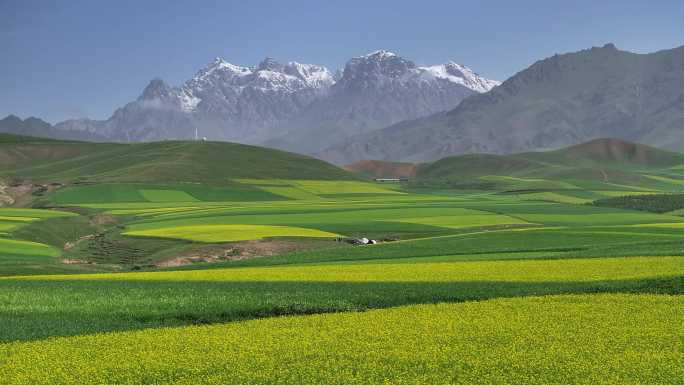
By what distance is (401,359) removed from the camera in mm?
22391

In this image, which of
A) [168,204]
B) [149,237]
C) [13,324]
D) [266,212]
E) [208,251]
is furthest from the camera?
[168,204]

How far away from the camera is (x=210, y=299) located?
3494 cm

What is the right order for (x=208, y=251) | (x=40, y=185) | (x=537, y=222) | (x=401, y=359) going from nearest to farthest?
(x=401, y=359) → (x=208, y=251) → (x=537, y=222) → (x=40, y=185)

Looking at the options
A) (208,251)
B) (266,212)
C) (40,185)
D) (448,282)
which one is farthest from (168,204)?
(448,282)

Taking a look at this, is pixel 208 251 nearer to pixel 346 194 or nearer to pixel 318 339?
pixel 318 339

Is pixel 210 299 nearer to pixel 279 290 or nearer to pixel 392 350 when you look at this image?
pixel 279 290

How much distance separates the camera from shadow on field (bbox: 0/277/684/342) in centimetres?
3011

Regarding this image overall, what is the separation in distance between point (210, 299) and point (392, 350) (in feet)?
46.4

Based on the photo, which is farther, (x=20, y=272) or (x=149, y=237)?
(x=149, y=237)

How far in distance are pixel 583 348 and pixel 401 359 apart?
6.20 m

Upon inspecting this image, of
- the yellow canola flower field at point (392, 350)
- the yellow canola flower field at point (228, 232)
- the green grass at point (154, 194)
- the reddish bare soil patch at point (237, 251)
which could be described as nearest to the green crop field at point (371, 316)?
the yellow canola flower field at point (392, 350)

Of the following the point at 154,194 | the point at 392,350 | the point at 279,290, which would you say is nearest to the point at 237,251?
the point at 279,290

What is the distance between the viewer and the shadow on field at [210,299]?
3011 centimetres

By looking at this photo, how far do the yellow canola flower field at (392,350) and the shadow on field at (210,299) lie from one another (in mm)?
2729
